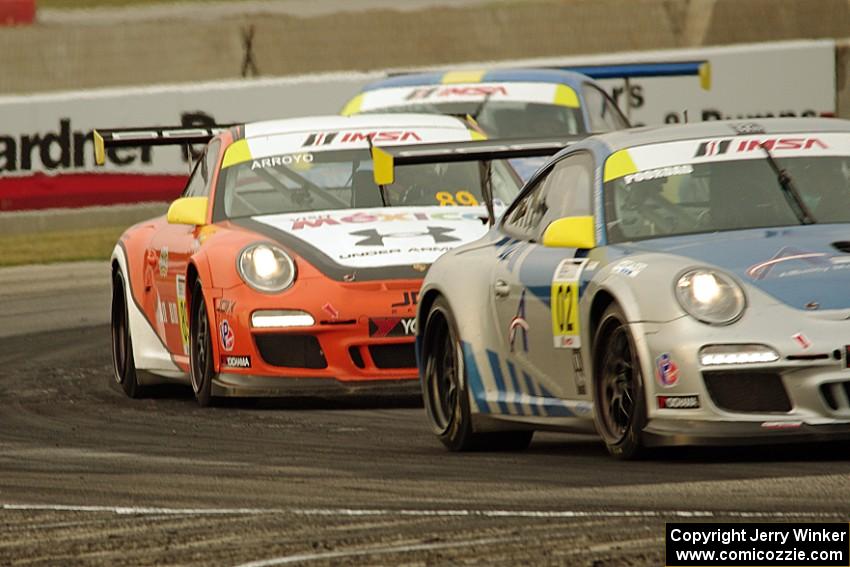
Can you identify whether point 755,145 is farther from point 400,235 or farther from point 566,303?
point 400,235

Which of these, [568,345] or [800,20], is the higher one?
[800,20]

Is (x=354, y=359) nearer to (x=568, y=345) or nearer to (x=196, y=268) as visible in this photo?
(x=196, y=268)

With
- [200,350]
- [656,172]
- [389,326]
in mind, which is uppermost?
[656,172]

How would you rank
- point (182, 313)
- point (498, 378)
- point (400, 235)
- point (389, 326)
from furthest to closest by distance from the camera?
point (182, 313) → point (400, 235) → point (389, 326) → point (498, 378)

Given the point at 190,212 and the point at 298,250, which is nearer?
the point at 298,250

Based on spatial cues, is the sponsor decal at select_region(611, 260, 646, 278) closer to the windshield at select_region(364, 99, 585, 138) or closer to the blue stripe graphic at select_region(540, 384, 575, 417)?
the blue stripe graphic at select_region(540, 384, 575, 417)

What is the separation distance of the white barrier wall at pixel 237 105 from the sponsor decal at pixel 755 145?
1435 cm

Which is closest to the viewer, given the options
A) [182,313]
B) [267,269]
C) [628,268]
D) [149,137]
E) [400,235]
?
[628,268]

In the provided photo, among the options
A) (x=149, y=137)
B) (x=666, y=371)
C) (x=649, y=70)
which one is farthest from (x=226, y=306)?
(x=649, y=70)

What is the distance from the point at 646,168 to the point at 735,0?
20.7 m

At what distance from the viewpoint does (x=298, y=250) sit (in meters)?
11.3

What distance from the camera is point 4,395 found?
12.6 m

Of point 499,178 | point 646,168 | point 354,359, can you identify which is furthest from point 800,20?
point 646,168

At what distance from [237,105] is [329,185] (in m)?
12.8
